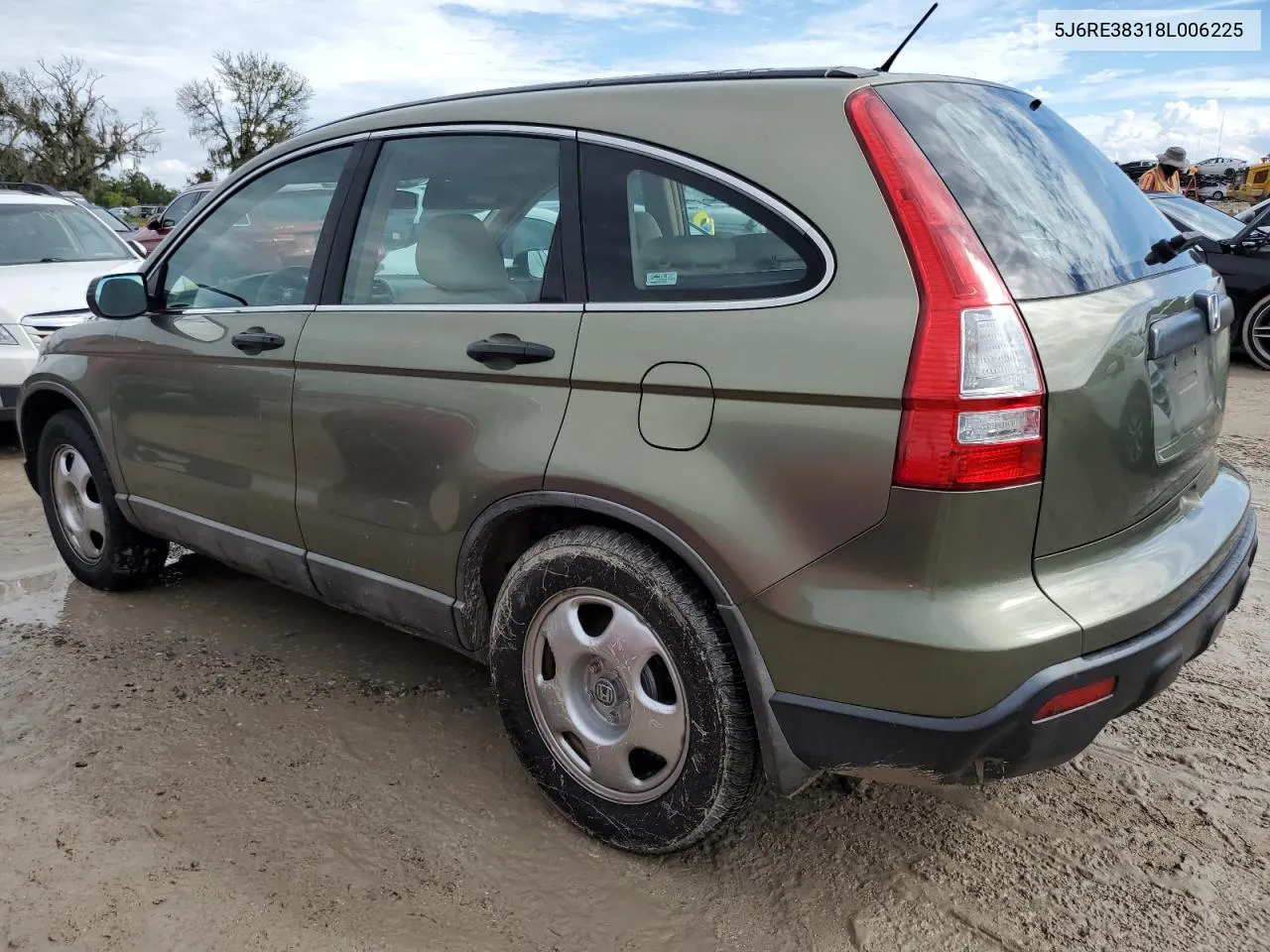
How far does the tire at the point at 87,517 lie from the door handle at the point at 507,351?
7.26 feet

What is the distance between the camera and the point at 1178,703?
3.13 metres

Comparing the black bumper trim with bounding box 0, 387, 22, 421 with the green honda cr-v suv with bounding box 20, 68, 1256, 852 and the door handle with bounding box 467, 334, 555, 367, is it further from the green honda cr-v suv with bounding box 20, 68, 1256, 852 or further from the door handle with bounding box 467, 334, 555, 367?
the door handle with bounding box 467, 334, 555, 367

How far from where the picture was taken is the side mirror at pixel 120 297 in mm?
3520

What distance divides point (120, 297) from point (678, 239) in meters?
2.24

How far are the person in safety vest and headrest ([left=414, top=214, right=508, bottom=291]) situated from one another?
920cm

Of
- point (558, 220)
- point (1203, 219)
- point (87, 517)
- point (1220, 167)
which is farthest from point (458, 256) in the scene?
point (1220, 167)

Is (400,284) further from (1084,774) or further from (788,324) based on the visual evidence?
(1084,774)

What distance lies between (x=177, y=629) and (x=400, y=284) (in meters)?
1.92

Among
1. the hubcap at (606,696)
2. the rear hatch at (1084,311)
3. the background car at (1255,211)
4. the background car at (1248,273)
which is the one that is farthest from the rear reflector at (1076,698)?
the background car at (1255,211)

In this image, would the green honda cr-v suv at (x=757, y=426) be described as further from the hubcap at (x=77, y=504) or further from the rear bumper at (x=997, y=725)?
the hubcap at (x=77, y=504)

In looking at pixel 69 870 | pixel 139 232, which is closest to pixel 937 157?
pixel 69 870

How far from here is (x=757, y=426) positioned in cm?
201

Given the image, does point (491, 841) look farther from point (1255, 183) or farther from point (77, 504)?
point (1255, 183)

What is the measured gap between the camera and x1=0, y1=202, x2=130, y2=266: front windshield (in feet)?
25.2
